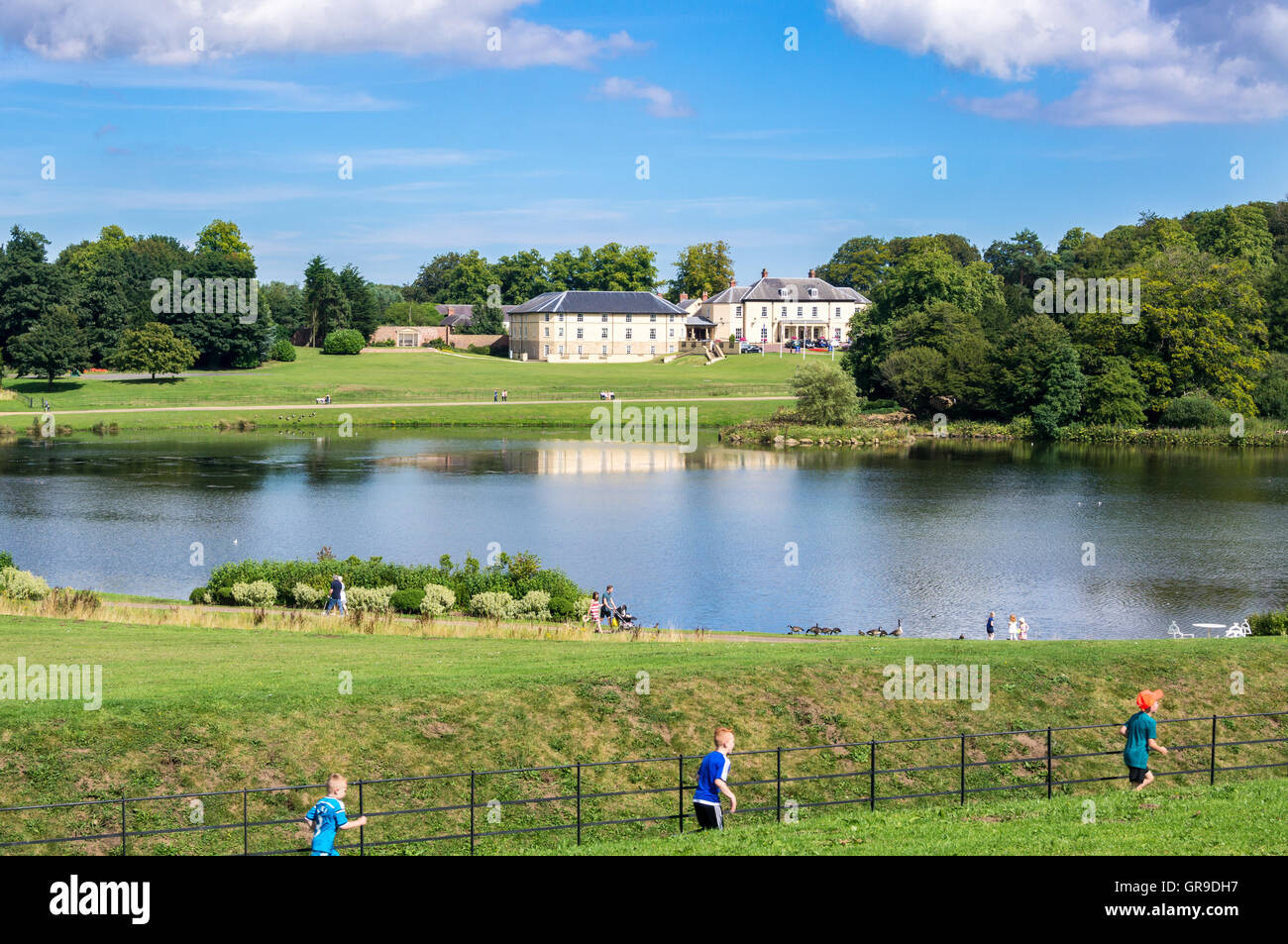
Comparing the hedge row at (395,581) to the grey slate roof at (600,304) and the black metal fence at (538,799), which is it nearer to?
the black metal fence at (538,799)

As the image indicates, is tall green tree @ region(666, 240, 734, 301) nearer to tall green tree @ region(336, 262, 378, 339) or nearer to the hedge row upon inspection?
tall green tree @ region(336, 262, 378, 339)

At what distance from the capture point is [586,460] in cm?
8100

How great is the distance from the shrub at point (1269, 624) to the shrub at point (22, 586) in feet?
110

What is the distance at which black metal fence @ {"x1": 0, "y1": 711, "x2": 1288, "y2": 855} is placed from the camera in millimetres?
16703

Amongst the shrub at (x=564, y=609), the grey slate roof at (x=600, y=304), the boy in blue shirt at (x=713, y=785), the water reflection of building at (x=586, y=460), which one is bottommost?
the shrub at (x=564, y=609)

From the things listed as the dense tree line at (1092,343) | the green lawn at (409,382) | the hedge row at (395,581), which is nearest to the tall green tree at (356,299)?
the green lawn at (409,382)

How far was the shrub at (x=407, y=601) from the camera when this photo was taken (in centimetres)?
3397

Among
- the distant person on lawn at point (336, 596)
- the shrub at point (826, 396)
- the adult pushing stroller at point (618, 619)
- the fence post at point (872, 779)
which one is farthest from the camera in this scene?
the shrub at point (826, 396)

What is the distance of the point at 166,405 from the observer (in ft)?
340

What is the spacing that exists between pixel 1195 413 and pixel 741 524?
54.4 meters

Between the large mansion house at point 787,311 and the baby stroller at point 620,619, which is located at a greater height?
the large mansion house at point 787,311
